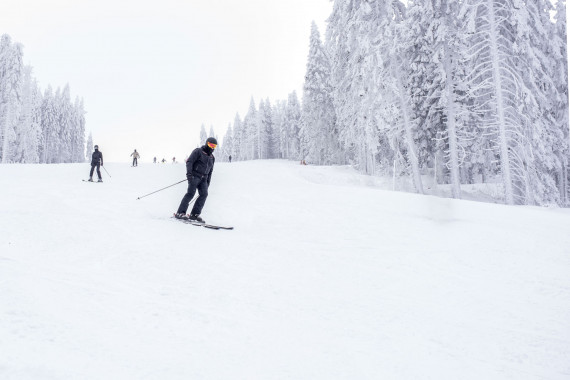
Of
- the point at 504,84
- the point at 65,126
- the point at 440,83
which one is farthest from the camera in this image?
the point at 65,126

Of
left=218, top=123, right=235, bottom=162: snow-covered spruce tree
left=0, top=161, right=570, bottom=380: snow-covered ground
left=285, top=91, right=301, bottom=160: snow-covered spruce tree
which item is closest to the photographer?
left=0, top=161, right=570, bottom=380: snow-covered ground

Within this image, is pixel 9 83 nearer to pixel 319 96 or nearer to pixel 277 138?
pixel 319 96

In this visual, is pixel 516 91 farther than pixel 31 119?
No

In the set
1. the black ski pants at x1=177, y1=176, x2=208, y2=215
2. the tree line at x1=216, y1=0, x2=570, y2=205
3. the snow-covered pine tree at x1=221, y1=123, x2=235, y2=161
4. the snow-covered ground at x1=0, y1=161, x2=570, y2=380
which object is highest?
the snow-covered pine tree at x1=221, y1=123, x2=235, y2=161

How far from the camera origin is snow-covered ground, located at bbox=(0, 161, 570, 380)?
3.10 metres

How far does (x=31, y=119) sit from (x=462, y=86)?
6971 centimetres

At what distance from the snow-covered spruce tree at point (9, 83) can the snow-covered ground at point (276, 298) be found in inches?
1884

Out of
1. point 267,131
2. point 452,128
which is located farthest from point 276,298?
point 267,131

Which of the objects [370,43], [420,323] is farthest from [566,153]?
[420,323]

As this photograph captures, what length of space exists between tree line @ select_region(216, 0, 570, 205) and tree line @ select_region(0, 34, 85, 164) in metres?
43.9

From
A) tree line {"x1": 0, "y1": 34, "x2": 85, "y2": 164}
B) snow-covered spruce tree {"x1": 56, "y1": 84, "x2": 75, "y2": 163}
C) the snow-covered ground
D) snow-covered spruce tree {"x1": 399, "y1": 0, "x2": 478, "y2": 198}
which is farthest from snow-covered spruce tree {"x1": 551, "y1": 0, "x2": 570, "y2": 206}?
snow-covered spruce tree {"x1": 56, "y1": 84, "x2": 75, "y2": 163}

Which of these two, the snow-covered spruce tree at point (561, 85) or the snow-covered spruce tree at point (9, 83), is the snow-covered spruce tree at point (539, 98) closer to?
the snow-covered spruce tree at point (561, 85)

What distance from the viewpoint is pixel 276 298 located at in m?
4.54

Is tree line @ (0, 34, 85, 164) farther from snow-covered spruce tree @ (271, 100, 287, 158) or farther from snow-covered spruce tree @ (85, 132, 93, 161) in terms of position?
snow-covered spruce tree @ (271, 100, 287, 158)
